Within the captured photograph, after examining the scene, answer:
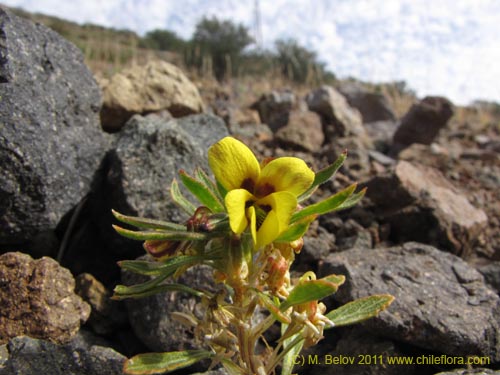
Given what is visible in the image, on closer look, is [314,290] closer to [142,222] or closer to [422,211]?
[142,222]

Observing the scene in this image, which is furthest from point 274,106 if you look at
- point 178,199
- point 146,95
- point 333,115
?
point 178,199

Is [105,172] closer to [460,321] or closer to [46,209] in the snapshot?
[46,209]

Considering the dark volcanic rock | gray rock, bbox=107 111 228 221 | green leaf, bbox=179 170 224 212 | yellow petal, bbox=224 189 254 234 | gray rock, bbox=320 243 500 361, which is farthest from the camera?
the dark volcanic rock

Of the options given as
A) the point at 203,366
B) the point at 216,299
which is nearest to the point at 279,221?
the point at 216,299

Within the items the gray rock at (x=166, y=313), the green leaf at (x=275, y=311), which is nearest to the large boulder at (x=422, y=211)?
the gray rock at (x=166, y=313)

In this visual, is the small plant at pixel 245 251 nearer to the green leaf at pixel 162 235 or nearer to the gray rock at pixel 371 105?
the green leaf at pixel 162 235

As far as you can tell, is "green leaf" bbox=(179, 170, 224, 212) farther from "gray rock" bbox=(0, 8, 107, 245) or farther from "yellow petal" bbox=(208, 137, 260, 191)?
"gray rock" bbox=(0, 8, 107, 245)

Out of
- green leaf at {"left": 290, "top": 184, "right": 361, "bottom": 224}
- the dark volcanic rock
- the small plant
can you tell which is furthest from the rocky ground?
the dark volcanic rock
